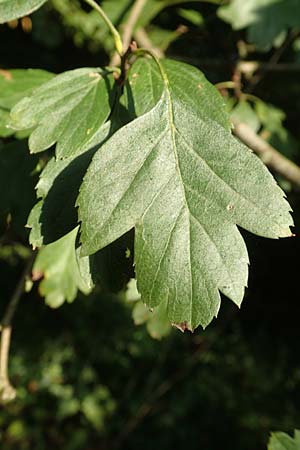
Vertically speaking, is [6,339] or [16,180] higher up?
[16,180]

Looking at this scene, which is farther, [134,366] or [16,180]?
[134,366]

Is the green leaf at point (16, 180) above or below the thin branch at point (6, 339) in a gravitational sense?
above

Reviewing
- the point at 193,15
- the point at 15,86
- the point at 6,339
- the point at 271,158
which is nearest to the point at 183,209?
the point at 15,86

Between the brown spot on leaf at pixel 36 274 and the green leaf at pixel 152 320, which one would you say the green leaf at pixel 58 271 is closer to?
the brown spot on leaf at pixel 36 274

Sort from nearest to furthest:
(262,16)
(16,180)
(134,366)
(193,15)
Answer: (16,180) → (262,16) → (193,15) → (134,366)

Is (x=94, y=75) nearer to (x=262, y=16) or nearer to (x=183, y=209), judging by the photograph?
(x=183, y=209)

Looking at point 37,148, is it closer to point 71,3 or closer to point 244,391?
point 71,3

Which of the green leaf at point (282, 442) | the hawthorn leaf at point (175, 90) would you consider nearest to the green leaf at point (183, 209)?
the hawthorn leaf at point (175, 90)
